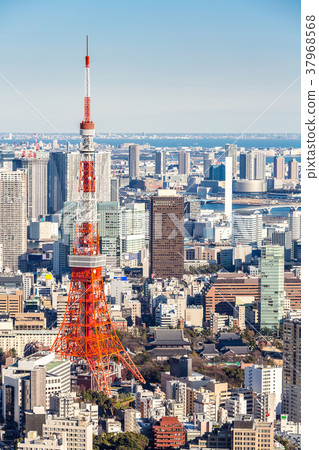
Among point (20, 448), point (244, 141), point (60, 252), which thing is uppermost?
point (244, 141)

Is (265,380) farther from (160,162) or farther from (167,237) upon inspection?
(160,162)

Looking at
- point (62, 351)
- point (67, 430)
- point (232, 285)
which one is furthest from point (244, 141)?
point (67, 430)

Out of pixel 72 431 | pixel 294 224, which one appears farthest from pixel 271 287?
pixel 72 431

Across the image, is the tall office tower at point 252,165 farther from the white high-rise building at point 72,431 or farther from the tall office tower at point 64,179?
the white high-rise building at point 72,431

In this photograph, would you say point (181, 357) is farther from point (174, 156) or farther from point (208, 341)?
point (174, 156)

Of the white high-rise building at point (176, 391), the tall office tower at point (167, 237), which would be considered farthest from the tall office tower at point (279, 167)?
the white high-rise building at point (176, 391)

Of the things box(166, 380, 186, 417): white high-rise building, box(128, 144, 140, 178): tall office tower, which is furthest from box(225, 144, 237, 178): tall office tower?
box(166, 380, 186, 417): white high-rise building

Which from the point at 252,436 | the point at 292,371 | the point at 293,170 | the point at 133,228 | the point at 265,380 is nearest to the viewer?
the point at 252,436

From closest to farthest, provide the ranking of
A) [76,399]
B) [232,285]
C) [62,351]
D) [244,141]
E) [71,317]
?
[76,399]
[62,351]
[71,317]
[244,141]
[232,285]
